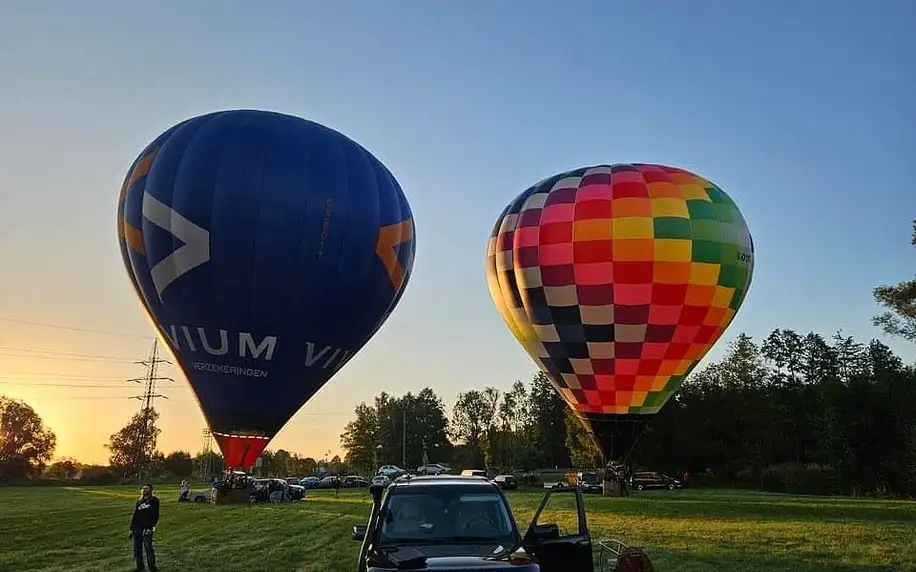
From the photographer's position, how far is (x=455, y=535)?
682cm

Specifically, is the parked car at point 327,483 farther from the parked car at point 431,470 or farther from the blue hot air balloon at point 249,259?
the blue hot air balloon at point 249,259

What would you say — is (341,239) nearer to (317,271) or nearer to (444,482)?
(317,271)

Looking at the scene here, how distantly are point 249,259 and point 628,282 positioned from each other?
426 inches

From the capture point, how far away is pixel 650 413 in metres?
23.1

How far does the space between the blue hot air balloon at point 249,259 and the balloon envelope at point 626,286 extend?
267 inches

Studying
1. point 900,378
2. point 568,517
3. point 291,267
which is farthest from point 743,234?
point 900,378

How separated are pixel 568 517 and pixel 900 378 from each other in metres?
43.9

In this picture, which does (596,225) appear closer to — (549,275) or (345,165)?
(549,275)

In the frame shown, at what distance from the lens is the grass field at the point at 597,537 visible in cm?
1239

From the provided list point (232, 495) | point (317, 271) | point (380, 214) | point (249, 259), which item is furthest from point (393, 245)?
point (232, 495)

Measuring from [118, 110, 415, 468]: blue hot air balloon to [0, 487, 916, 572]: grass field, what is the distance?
2925 mm

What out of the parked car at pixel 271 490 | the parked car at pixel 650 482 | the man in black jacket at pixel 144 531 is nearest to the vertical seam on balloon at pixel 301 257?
the man in black jacket at pixel 144 531

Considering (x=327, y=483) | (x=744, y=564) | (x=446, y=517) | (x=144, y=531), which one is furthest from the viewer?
(x=327, y=483)

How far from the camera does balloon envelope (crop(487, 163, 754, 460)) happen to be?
73.3 ft
